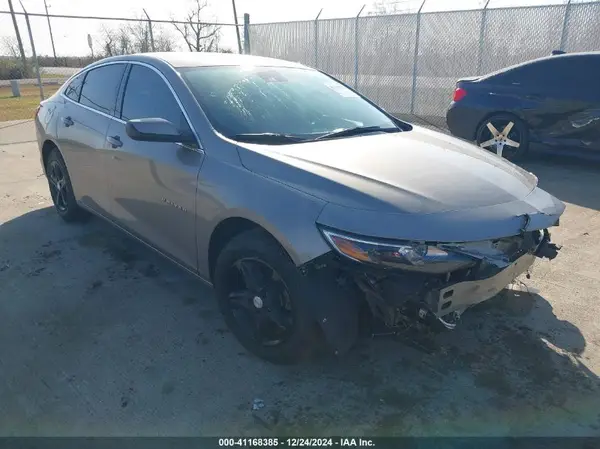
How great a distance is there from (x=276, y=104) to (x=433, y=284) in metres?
1.66

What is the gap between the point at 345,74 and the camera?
1353 cm

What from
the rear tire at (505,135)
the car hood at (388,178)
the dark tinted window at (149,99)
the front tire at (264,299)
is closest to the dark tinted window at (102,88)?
the dark tinted window at (149,99)

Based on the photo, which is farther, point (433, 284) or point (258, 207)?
point (258, 207)

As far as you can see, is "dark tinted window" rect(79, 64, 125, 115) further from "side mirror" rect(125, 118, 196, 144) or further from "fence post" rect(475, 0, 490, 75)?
"fence post" rect(475, 0, 490, 75)

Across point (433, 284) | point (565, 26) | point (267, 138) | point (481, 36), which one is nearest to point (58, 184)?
point (267, 138)

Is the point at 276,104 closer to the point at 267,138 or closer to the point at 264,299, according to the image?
the point at 267,138

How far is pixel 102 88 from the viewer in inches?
156

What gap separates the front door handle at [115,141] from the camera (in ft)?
11.3

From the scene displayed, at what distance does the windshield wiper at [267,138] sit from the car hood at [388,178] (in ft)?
0.32

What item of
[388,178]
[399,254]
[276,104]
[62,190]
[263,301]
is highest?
[276,104]

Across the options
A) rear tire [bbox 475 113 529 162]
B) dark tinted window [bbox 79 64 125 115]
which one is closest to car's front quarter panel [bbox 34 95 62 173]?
dark tinted window [bbox 79 64 125 115]

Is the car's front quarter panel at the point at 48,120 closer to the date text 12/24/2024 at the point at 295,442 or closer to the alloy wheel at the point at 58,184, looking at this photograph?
the alloy wheel at the point at 58,184

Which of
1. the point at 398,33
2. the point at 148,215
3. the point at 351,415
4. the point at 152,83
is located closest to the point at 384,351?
the point at 351,415

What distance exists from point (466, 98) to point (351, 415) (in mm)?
6377
